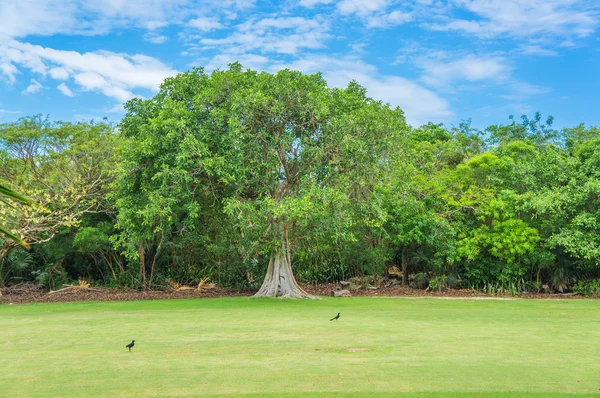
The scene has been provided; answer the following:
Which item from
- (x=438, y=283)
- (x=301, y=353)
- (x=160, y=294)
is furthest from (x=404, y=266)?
(x=301, y=353)

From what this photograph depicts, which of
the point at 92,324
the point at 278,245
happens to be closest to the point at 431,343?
the point at 92,324

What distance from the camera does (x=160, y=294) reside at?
27.5 meters

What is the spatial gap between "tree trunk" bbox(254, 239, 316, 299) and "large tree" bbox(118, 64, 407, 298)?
118 mm

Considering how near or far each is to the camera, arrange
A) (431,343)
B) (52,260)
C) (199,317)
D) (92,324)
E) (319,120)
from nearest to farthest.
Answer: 1. (431,343)
2. (92,324)
3. (199,317)
4. (319,120)
5. (52,260)

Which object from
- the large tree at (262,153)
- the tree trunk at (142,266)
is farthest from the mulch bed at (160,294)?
the large tree at (262,153)

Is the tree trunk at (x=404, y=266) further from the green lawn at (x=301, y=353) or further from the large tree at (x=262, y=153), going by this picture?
the green lawn at (x=301, y=353)

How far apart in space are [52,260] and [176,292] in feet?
25.0

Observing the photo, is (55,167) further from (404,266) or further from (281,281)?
(404,266)

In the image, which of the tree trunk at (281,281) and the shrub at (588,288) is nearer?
the tree trunk at (281,281)

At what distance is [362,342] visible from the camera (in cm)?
1189

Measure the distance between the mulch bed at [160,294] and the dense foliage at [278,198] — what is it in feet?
3.72

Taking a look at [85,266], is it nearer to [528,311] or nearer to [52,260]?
[52,260]

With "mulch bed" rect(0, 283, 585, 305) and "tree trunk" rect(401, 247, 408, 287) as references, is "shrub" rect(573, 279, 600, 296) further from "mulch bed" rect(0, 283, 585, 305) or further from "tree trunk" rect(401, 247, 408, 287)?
"tree trunk" rect(401, 247, 408, 287)

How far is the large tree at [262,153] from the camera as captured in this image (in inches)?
874
